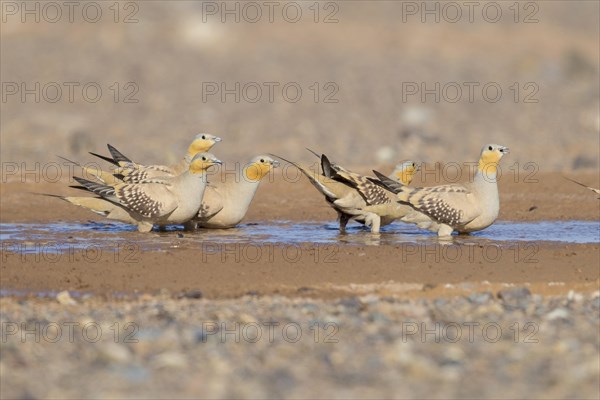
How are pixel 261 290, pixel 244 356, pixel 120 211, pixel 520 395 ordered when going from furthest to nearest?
1. pixel 120 211
2. pixel 261 290
3. pixel 244 356
4. pixel 520 395

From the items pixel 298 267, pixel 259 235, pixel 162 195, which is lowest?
pixel 298 267

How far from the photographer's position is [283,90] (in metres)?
27.2

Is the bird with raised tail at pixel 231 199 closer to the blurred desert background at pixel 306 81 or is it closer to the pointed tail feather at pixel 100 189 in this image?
the pointed tail feather at pixel 100 189

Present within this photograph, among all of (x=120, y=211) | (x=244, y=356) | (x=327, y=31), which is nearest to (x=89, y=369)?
(x=244, y=356)

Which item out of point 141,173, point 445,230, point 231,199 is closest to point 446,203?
point 445,230

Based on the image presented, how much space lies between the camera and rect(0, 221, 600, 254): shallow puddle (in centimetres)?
1223

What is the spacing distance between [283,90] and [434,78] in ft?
13.1

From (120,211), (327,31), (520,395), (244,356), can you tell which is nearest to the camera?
(520,395)

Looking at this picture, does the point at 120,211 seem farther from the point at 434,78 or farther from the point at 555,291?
the point at 434,78

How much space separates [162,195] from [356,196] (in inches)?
84.4

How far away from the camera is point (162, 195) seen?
13078 millimetres

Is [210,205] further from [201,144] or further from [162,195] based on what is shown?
[201,144]

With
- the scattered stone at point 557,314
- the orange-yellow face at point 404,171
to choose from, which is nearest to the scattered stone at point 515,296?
the scattered stone at point 557,314

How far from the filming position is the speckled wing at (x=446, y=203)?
1288 cm
